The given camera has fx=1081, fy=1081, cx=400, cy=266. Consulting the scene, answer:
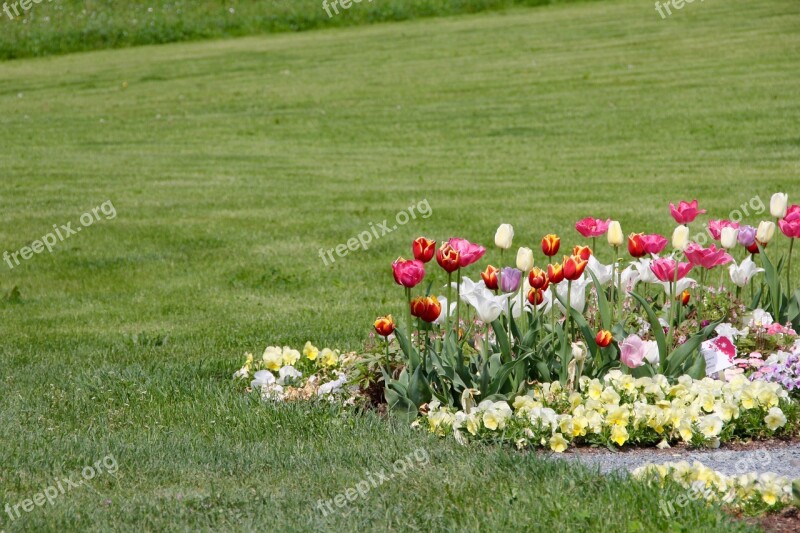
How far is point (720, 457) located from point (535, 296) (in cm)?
122

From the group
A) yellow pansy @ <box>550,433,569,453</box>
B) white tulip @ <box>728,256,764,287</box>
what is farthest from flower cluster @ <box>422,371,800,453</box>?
white tulip @ <box>728,256,764,287</box>

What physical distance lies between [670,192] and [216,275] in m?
5.71

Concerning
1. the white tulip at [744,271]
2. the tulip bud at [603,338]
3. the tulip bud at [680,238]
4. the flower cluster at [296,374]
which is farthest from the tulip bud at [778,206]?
the flower cluster at [296,374]

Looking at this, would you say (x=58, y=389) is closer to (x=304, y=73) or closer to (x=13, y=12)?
(x=304, y=73)

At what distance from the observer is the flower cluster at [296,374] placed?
17.9 feet

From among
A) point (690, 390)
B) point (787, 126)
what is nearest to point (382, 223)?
point (690, 390)

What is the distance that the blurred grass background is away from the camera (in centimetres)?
2858

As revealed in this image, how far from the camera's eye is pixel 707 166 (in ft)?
46.4

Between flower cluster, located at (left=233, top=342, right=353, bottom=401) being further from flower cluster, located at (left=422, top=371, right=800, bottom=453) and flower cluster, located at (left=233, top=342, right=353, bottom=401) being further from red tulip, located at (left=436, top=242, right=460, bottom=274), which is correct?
red tulip, located at (left=436, top=242, right=460, bottom=274)

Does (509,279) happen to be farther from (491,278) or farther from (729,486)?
(729,486)

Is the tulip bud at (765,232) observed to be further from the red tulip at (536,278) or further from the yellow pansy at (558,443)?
the yellow pansy at (558,443)

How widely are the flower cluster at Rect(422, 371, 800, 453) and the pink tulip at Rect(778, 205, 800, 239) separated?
0.91 meters

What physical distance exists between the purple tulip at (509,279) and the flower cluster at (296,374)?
923 millimetres

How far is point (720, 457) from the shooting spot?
4.52 meters
